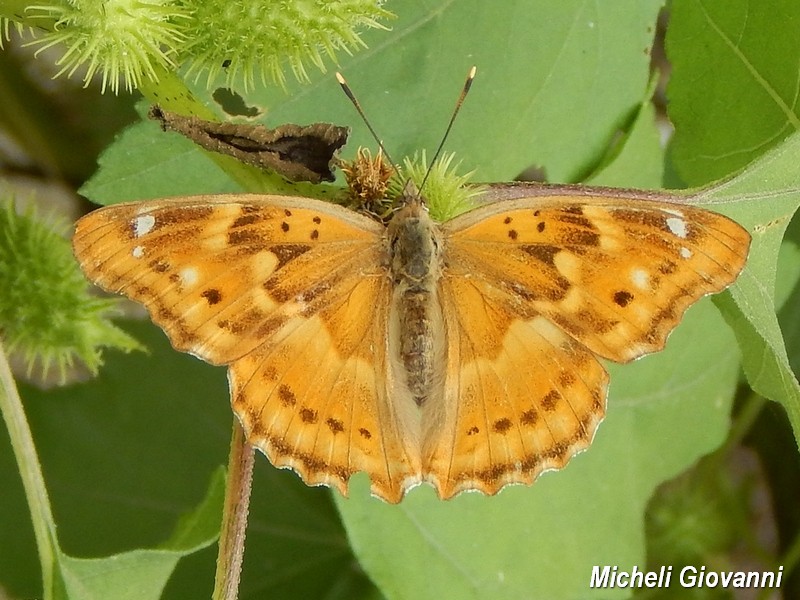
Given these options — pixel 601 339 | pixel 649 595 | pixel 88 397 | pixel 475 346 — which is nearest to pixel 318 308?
pixel 475 346

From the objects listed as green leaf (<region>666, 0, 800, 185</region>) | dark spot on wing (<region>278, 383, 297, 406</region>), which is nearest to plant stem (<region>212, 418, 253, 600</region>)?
dark spot on wing (<region>278, 383, 297, 406</region>)

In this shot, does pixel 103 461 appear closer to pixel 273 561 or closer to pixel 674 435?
pixel 273 561

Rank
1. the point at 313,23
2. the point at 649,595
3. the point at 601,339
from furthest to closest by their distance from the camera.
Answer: the point at 649,595 < the point at 601,339 < the point at 313,23

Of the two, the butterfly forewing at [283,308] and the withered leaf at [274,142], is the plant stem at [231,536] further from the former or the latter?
the withered leaf at [274,142]

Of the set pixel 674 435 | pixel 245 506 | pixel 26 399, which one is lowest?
pixel 245 506

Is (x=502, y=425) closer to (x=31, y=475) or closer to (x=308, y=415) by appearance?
(x=308, y=415)

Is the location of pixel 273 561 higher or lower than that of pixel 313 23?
lower

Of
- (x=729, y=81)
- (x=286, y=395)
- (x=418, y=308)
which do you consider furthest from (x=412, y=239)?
(x=729, y=81)

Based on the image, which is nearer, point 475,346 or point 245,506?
point 245,506
